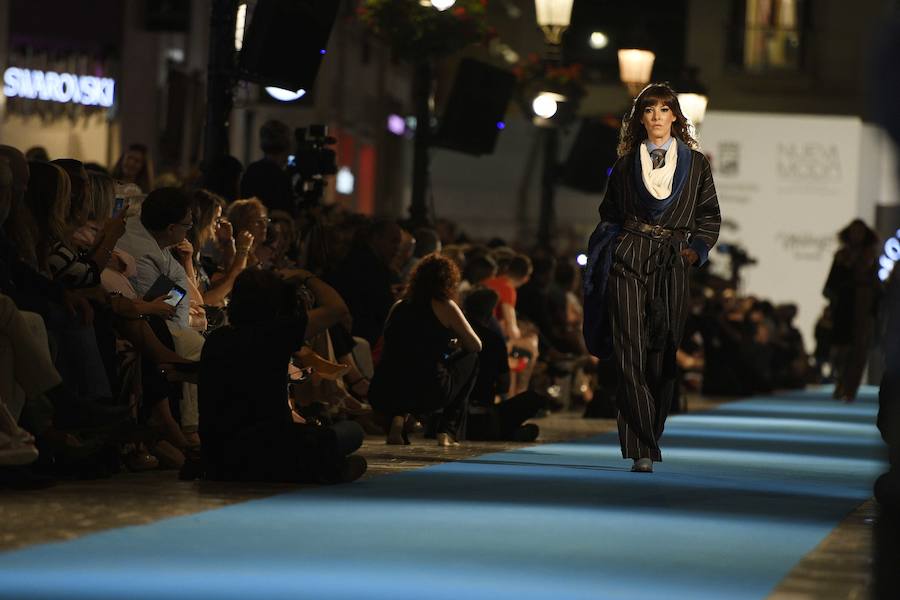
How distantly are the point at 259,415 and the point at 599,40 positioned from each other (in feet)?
102

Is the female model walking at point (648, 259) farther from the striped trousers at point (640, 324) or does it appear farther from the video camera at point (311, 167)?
the video camera at point (311, 167)

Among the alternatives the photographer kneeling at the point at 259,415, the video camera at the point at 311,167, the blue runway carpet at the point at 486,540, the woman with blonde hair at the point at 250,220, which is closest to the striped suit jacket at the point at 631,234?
the blue runway carpet at the point at 486,540

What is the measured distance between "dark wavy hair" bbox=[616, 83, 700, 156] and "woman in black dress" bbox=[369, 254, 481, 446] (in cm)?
197

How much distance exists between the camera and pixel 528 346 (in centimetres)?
1514

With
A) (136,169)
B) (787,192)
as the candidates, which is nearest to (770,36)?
(787,192)

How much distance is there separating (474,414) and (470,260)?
9.30 feet

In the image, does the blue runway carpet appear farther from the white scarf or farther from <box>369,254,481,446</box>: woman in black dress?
the white scarf

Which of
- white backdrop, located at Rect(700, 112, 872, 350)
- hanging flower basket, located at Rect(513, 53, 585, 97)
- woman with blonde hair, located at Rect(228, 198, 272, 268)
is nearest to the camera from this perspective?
woman with blonde hair, located at Rect(228, 198, 272, 268)

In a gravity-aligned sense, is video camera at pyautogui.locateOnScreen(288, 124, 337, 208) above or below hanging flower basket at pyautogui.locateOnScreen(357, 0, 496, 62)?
below

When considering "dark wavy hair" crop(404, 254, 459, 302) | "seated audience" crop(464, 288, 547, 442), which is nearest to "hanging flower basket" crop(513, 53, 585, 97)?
"seated audience" crop(464, 288, 547, 442)

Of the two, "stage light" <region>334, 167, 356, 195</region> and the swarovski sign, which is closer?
the swarovski sign

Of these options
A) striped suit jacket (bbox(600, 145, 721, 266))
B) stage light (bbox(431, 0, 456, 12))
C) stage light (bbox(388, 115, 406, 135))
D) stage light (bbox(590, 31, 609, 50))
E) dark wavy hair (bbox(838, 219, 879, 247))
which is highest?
stage light (bbox(590, 31, 609, 50))

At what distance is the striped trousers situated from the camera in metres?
9.47

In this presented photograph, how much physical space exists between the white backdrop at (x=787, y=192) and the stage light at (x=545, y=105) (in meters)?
9.19
